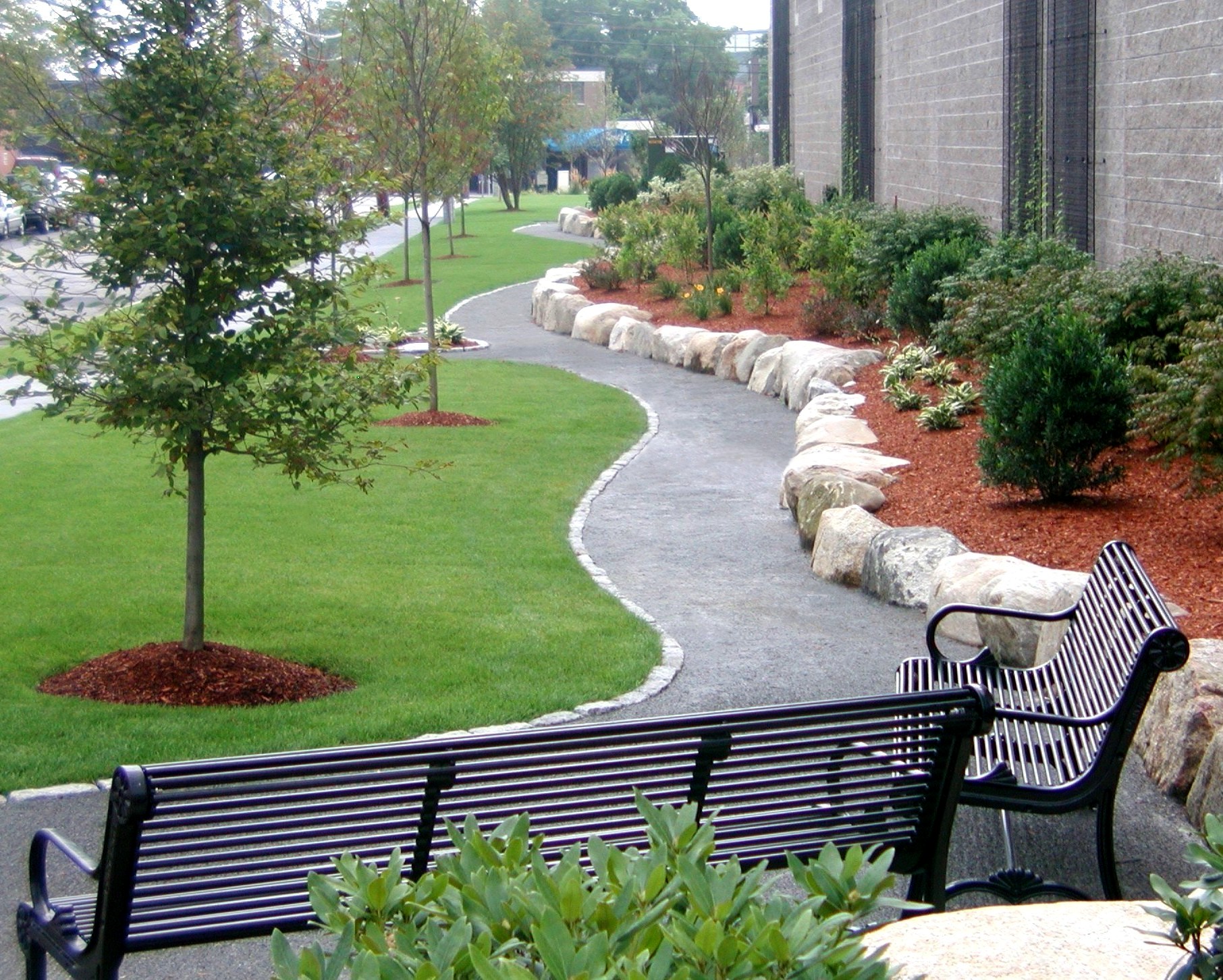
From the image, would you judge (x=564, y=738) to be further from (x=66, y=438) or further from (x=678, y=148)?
(x=678, y=148)

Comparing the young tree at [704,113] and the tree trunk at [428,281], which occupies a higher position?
the young tree at [704,113]

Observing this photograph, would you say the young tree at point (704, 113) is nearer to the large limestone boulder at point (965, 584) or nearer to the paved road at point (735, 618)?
the paved road at point (735, 618)

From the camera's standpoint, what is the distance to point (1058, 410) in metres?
8.82

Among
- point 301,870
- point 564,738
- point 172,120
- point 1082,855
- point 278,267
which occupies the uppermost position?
point 172,120

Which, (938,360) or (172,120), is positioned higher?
(172,120)

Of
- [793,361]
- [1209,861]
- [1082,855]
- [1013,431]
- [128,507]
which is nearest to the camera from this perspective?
[1209,861]

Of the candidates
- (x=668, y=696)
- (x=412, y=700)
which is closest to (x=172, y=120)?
(x=412, y=700)

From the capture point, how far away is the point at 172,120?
251 inches

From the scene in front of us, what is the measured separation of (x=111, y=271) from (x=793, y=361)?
1099 centimetres

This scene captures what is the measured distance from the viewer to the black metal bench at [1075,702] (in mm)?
4102

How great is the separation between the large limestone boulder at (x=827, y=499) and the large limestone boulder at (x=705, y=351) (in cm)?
884

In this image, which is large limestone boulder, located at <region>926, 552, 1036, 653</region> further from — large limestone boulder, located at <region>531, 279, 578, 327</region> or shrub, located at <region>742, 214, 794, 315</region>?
large limestone boulder, located at <region>531, 279, 578, 327</region>

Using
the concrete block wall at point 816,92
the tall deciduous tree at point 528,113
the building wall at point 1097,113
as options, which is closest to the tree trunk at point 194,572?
the building wall at point 1097,113

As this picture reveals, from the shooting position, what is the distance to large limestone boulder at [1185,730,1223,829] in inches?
187
